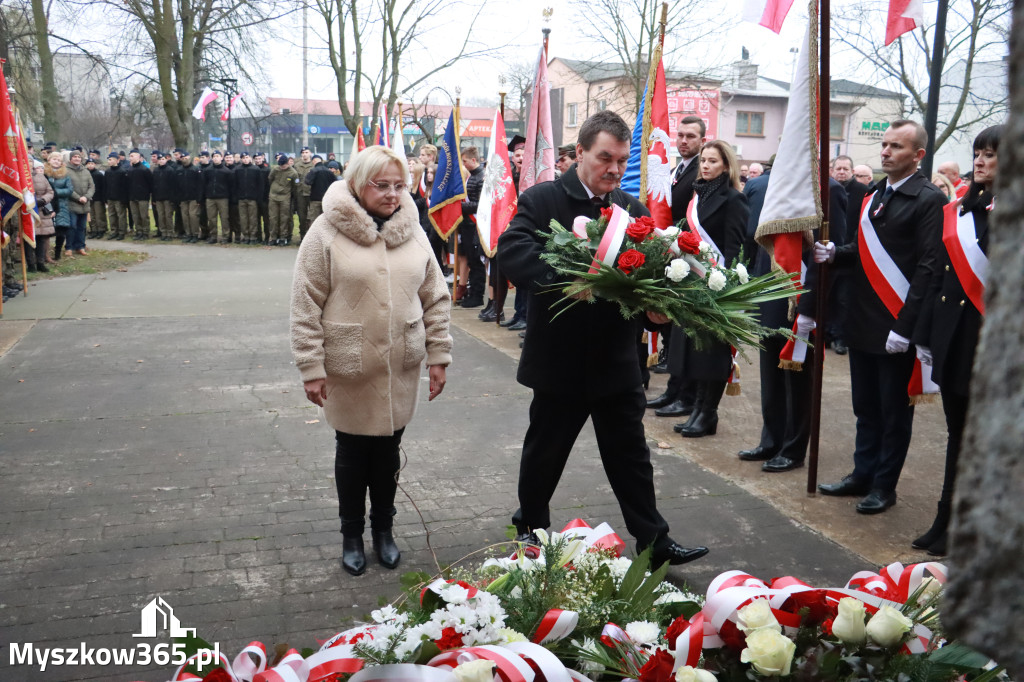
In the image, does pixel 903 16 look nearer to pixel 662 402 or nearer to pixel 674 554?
pixel 662 402

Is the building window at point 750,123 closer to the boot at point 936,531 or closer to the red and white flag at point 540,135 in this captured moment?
the red and white flag at point 540,135

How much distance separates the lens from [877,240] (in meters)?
5.09

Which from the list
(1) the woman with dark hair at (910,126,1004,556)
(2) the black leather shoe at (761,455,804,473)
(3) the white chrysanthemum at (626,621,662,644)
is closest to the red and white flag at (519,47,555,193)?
(2) the black leather shoe at (761,455,804,473)

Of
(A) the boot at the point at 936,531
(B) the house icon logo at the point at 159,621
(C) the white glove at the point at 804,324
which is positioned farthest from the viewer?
(C) the white glove at the point at 804,324

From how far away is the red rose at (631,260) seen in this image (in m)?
3.41

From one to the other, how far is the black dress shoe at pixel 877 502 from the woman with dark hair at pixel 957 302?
1.60ft

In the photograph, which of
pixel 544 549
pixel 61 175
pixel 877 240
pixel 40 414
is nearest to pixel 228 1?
pixel 61 175

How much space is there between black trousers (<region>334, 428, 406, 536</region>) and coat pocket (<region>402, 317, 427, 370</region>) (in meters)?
0.33

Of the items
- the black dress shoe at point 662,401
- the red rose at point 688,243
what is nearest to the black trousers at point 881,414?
the red rose at point 688,243

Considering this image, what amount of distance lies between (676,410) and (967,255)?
10.7 ft

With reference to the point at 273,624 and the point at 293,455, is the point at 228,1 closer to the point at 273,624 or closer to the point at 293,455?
the point at 293,455

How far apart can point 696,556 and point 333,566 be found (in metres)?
→ 1.71

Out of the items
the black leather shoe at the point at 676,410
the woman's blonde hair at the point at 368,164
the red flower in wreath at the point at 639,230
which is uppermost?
the woman's blonde hair at the point at 368,164

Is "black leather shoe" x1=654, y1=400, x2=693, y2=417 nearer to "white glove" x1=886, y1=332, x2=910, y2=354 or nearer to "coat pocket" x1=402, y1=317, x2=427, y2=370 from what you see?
"white glove" x1=886, y1=332, x2=910, y2=354
